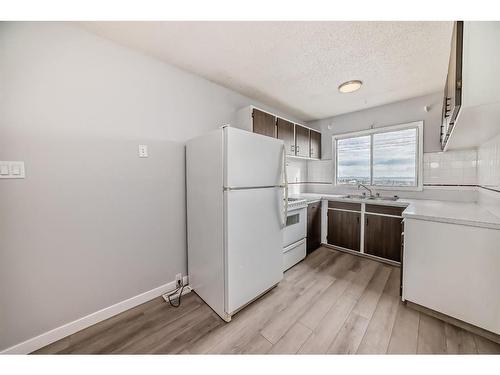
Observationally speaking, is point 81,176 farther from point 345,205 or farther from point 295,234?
point 345,205

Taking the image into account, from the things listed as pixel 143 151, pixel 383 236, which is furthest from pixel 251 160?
pixel 383 236

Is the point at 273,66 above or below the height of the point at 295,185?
above

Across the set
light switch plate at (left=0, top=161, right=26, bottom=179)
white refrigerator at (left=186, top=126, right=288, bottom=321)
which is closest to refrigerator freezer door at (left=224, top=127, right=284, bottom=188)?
white refrigerator at (left=186, top=126, right=288, bottom=321)

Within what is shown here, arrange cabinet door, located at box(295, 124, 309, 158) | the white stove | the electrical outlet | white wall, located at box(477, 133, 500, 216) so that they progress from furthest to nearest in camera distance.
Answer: cabinet door, located at box(295, 124, 309, 158) → the white stove → the electrical outlet → white wall, located at box(477, 133, 500, 216)

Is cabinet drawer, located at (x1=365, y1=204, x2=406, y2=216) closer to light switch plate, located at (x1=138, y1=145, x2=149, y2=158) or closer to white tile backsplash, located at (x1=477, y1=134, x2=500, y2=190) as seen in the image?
white tile backsplash, located at (x1=477, y1=134, x2=500, y2=190)

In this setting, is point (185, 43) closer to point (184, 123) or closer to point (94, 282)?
point (184, 123)

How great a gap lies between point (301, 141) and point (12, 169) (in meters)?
3.25

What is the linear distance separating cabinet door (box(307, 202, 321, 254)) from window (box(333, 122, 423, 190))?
919 millimetres

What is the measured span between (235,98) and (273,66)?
76 cm

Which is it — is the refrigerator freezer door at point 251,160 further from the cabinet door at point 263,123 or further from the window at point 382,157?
the window at point 382,157

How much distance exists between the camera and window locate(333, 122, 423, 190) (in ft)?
9.36

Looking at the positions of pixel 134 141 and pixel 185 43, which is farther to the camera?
pixel 134 141
